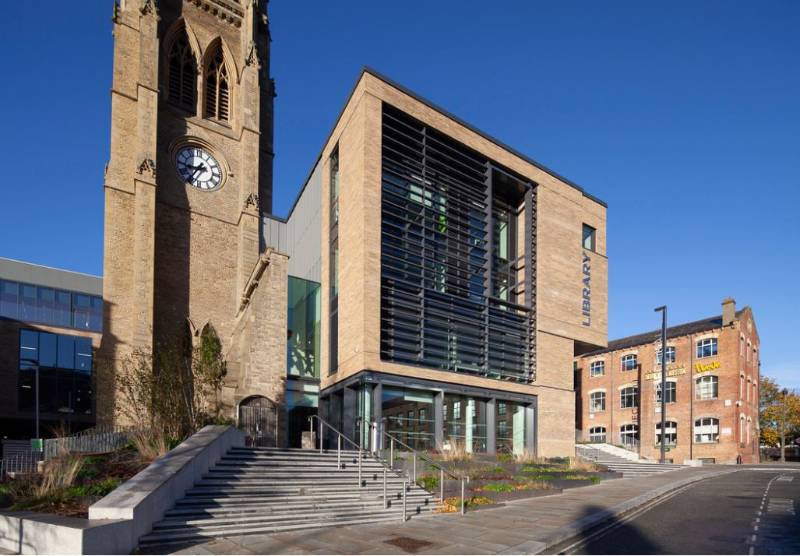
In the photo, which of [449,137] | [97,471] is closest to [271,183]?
[449,137]

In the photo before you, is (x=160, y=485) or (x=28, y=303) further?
(x=28, y=303)

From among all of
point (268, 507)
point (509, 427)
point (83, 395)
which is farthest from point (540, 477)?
point (83, 395)

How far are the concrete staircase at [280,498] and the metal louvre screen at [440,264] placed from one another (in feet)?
24.5

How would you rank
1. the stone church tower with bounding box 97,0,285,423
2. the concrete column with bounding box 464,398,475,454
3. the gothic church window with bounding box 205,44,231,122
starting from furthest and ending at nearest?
1. the gothic church window with bounding box 205,44,231,122
2. the stone church tower with bounding box 97,0,285,423
3. the concrete column with bounding box 464,398,475,454

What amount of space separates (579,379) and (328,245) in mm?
36240

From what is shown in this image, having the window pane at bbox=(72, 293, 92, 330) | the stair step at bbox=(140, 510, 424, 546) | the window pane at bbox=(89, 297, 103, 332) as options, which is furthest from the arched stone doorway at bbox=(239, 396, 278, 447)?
the window pane at bbox=(89, 297, 103, 332)

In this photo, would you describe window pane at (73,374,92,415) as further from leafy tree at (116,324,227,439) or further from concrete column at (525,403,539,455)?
concrete column at (525,403,539,455)

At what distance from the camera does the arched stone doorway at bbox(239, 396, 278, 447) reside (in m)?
20.6

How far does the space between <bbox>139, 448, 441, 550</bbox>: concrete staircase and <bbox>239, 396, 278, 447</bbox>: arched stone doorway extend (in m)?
5.42

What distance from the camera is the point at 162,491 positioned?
10.1 meters

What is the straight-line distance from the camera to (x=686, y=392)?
4559 centimetres

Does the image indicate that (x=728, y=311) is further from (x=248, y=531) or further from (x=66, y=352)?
(x=66, y=352)

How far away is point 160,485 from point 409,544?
4540 millimetres

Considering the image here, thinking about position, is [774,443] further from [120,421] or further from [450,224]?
[120,421]
